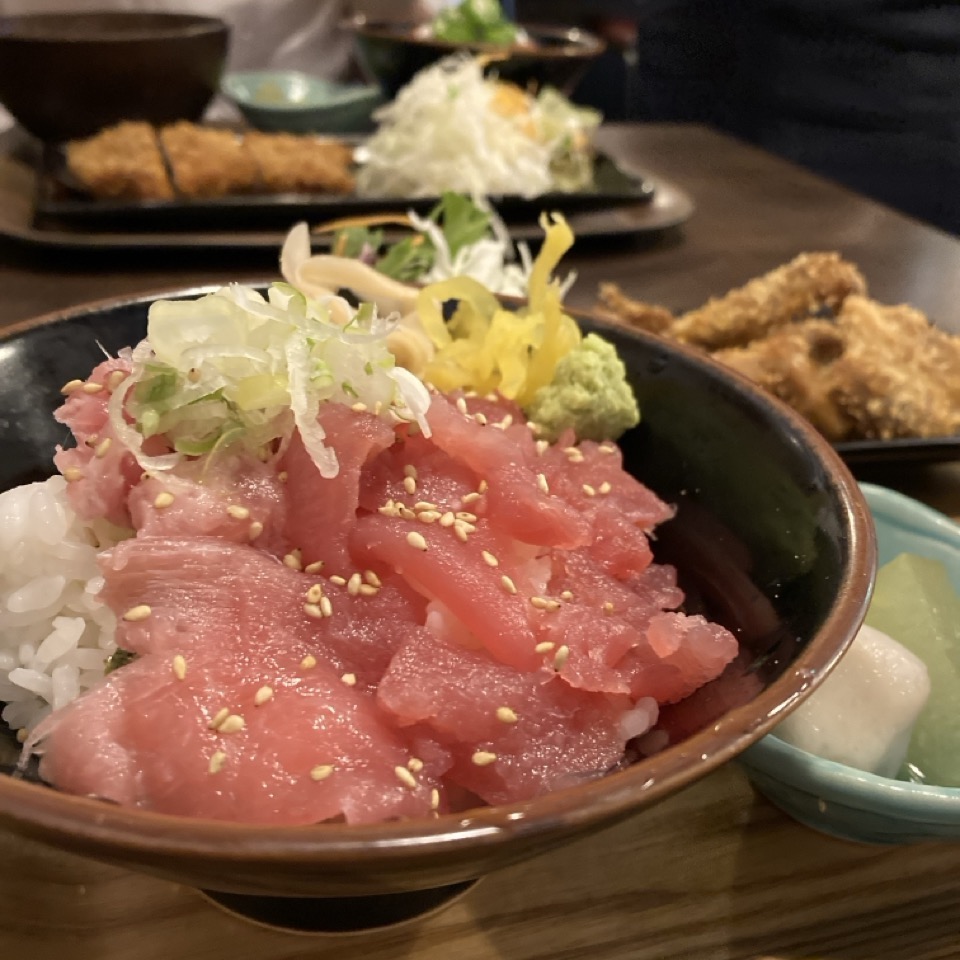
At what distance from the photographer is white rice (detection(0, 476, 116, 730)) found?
1.11 metres

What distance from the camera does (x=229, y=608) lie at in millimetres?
1013

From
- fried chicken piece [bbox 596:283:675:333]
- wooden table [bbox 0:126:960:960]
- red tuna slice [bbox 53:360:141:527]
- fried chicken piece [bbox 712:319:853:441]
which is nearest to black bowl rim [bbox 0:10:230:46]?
fried chicken piece [bbox 596:283:675:333]

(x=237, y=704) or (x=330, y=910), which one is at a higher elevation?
(x=237, y=704)

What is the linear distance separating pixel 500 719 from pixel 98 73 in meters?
3.28

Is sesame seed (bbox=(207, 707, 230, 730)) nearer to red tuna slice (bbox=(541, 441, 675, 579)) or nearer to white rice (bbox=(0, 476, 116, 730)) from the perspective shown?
white rice (bbox=(0, 476, 116, 730))

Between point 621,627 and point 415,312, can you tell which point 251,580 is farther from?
point 415,312

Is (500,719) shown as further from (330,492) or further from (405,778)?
(330,492)

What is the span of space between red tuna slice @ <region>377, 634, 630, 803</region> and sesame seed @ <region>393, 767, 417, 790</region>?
0.17 ft

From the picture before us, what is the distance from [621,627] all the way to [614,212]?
8.34 ft

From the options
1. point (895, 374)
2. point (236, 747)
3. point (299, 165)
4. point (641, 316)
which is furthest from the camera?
point (299, 165)

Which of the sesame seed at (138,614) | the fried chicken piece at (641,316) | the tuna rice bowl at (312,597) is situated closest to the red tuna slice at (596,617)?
the tuna rice bowl at (312,597)

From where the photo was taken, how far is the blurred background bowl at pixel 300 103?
4.01 metres

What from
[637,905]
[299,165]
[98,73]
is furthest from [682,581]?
[98,73]

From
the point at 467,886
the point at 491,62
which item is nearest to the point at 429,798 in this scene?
the point at 467,886
